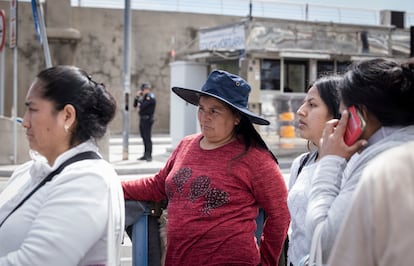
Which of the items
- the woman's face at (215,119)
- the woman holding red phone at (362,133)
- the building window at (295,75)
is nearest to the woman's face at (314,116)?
the woman's face at (215,119)

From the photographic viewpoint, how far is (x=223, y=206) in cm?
282

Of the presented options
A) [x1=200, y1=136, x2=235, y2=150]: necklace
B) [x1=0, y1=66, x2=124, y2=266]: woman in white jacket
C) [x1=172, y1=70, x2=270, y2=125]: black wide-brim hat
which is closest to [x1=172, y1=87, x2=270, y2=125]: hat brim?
[x1=172, y1=70, x2=270, y2=125]: black wide-brim hat

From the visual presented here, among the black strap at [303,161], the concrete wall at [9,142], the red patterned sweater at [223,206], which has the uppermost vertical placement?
the black strap at [303,161]

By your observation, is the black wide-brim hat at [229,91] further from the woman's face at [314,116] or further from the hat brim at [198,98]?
the woman's face at [314,116]

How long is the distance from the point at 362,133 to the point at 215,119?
1201 mm

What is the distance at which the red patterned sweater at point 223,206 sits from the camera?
2793 mm

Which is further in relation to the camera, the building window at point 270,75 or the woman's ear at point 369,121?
the building window at point 270,75

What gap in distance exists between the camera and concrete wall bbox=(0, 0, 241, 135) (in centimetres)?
2502

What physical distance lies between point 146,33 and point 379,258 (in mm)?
25961

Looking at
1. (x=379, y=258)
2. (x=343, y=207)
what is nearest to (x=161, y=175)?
(x=343, y=207)

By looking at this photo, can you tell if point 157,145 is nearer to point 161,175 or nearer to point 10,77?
point 10,77

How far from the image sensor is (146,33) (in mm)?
26562

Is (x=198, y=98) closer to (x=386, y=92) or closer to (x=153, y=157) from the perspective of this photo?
(x=386, y=92)

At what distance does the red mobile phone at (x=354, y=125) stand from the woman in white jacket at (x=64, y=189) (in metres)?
0.90
